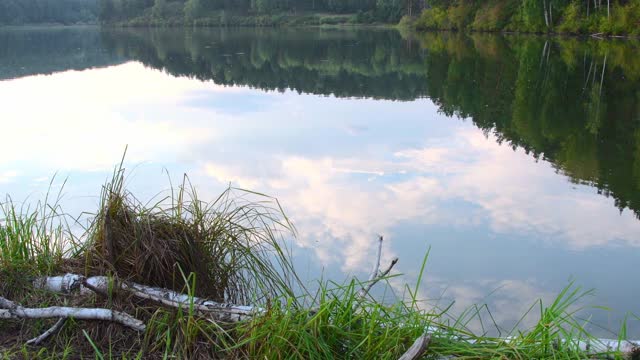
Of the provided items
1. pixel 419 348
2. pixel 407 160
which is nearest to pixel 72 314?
pixel 419 348

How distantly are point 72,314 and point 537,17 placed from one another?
41.2m

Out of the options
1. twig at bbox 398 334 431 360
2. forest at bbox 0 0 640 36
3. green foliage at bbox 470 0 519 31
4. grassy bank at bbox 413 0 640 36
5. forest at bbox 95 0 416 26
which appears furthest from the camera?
forest at bbox 95 0 416 26

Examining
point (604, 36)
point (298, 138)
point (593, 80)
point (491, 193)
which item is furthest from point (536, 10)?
point (491, 193)

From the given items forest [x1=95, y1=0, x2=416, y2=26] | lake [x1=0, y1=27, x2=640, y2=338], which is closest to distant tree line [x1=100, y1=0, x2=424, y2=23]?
forest [x1=95, y1=0, x2=416, y2=26]

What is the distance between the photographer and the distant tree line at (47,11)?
80812 millimetres

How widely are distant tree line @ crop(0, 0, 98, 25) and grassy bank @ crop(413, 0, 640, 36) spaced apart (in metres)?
54.3

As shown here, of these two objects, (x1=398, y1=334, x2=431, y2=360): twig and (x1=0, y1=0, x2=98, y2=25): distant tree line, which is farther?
(x1=0, y1=0, x2=98, y2=25): distant tree line

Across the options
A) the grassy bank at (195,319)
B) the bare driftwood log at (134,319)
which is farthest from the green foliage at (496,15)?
the bare driftwood log at (134,319)

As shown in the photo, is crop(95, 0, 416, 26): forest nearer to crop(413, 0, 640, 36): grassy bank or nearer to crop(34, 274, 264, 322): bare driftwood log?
crop(413, 0, 640, 36): grassy bank

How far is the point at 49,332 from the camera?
306 centimetres

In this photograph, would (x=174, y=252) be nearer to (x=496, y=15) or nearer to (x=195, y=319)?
(x=195, y=319)

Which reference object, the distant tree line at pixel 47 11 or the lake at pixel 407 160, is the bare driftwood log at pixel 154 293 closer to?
the lake at pixel 407 160

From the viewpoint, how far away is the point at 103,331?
314cm

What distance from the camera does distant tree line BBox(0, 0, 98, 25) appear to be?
80.8 metres
